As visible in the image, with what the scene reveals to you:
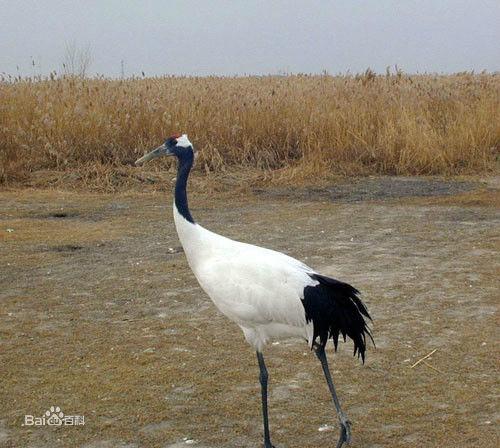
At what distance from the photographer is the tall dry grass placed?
1314 cm

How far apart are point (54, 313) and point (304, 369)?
2.30 m

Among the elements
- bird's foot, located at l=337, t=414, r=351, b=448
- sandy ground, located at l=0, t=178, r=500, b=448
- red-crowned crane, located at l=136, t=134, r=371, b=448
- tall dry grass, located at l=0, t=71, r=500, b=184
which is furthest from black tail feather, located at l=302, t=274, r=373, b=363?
tall dry grass, located at l=0, t=71, r=500, b=184

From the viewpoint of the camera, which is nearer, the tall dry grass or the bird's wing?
the bird's wing

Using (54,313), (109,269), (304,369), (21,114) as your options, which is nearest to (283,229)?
(109,269)

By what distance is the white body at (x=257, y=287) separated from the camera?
4410mm

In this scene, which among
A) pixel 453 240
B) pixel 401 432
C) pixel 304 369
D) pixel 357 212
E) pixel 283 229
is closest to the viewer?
pixel 401 432

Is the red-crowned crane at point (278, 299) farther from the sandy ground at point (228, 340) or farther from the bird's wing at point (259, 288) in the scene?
the sandy ground at point (228, 340)

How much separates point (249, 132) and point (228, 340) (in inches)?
327

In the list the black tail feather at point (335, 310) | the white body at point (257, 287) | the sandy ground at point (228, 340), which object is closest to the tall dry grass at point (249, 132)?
the sandy ground at point (228, 340)

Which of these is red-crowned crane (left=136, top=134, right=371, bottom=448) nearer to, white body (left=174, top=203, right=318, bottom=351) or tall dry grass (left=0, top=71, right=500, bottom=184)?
white body (left=174, top=203, right=318, bottom=351)

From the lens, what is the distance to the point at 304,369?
17.3 ft

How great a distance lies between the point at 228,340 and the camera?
585 centimetres

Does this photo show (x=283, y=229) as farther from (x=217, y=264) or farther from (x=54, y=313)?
(x=217, y=264)

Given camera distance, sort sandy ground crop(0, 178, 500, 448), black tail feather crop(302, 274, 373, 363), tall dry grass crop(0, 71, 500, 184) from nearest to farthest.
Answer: black tail feather crop(302, 274, 373, 363) < sandy ground crop(0, 178, 500, 448) < tall dry grass crop(0, 71, 500, 184)
